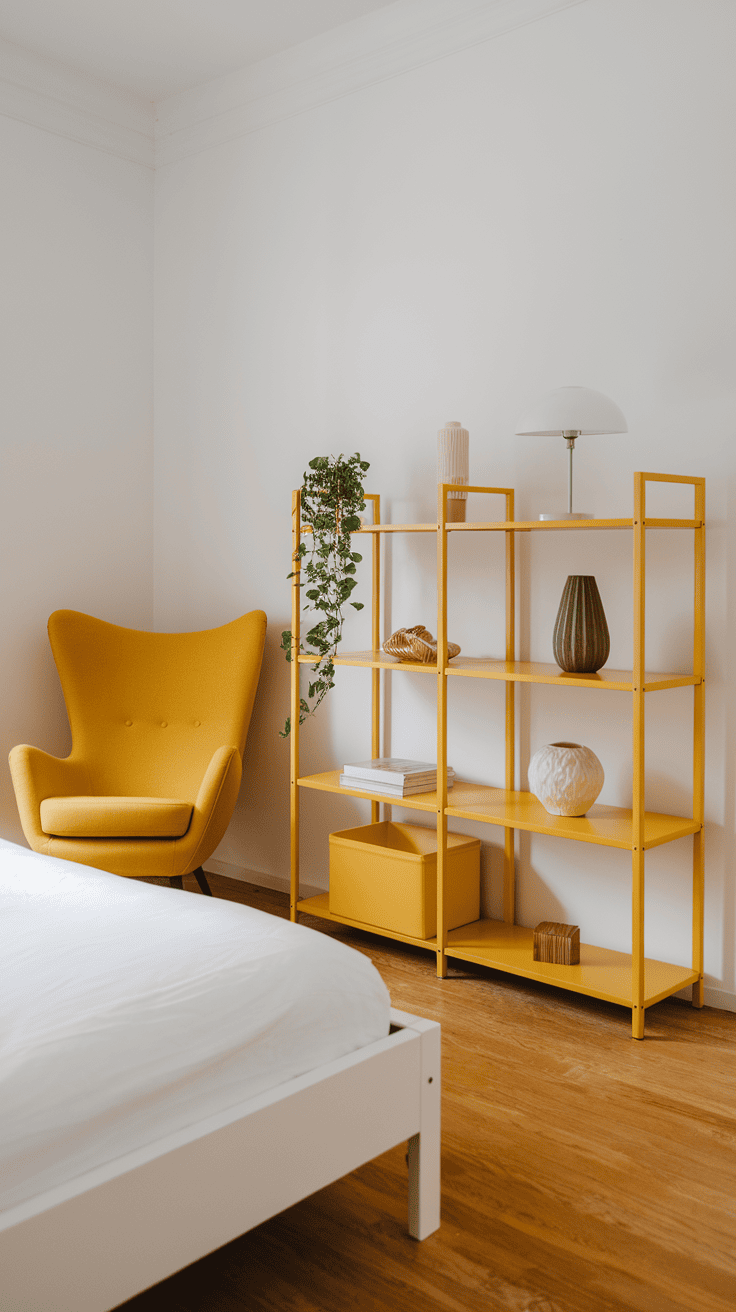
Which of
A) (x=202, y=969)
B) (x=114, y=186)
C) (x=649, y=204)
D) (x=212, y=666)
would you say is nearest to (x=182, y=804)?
(x=212, y=666)

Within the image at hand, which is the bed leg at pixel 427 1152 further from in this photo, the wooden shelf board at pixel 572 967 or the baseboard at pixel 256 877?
the baseboard at pixel 256 877

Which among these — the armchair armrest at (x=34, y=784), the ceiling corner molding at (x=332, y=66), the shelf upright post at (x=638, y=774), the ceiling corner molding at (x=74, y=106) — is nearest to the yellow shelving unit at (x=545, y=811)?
the shelf upright post at (x=638, y=774)

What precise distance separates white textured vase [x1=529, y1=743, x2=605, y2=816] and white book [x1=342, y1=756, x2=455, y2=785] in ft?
1.35

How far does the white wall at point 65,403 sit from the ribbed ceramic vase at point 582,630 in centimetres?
203

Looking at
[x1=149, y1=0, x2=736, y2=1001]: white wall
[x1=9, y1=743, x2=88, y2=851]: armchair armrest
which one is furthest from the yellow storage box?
[x1=9, y1=743, x2=88, y2=851]: armchair armrest

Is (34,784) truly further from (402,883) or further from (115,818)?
(402,883)

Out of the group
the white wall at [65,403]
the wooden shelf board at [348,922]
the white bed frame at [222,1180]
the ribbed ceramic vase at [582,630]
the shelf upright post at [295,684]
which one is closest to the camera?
the white bed frame at [222,1180]

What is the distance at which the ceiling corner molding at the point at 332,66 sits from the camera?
118 inches

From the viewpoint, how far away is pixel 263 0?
3.17m

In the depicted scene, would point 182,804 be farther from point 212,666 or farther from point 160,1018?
point 160,1018

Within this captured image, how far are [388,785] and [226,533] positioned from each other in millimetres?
1349

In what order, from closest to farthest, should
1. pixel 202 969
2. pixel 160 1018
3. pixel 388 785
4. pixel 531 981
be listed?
pixel 160 1018
pixel 202 969
pixel 531 981
pixel 388 785

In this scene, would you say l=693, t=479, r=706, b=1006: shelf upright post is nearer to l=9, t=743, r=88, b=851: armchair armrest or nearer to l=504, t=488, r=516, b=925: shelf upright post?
l=504, t=488, r=516, b=925: shelf upright post

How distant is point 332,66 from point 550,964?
2.91 meters
